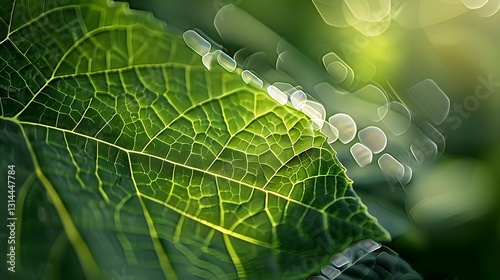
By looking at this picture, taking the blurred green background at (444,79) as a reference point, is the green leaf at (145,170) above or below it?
below

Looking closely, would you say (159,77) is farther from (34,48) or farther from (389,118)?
(389,118)

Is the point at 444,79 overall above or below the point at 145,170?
above

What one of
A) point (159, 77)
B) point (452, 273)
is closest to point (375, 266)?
point (452, 273)

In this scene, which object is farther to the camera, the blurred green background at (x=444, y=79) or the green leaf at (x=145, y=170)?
the blurred green background at (x=444, y=79)

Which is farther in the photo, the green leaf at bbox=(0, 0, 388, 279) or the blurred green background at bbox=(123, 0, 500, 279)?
the blurred green background at bbox=(123, 0, 500, 279)
